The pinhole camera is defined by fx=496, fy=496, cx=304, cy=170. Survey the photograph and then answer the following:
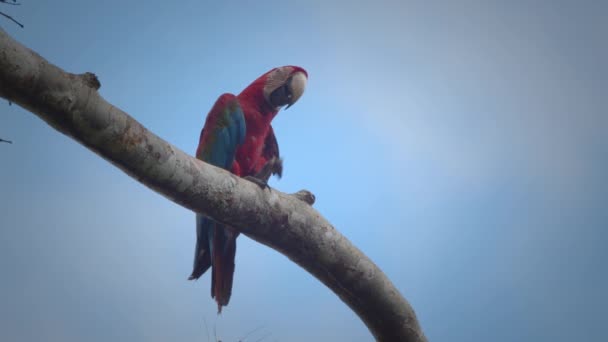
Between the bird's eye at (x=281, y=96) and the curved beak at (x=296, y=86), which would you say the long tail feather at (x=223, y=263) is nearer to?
the bird's eye at (x=281, y=96)

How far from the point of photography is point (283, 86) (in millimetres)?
3590

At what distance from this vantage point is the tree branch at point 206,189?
129 centimetres

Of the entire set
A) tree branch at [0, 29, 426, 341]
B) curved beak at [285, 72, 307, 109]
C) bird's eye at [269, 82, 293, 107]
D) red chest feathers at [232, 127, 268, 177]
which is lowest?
tree branch at [0, 29, 426, 341]

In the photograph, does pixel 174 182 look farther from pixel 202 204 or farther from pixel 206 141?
pixel 206 141

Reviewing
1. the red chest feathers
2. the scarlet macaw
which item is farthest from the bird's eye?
the red chest feathers

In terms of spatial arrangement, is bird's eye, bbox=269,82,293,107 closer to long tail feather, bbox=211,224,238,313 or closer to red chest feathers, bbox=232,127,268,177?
red chest feathers, bbox=232,127,268,177

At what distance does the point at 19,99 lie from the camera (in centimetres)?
130

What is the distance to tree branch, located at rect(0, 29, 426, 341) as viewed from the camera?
1.29 m

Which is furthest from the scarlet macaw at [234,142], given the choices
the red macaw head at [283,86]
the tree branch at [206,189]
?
the tree branch at [206,189]

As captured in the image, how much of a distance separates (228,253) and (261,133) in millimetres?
926

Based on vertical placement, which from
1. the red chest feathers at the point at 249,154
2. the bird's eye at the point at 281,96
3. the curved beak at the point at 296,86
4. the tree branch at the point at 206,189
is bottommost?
the tree branch at the point at 206,189

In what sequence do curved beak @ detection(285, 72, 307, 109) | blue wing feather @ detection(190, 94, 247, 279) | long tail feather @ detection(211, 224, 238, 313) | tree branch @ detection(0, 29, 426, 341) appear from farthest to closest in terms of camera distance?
curved beak @ detection(285, 72, 307, 109) < blue wing feather @ detection(190, 94, 247, 279) < long tail feather @ detection(211, 224, 238, 313) < tree branch @ detection(0, 29, 426, 341)

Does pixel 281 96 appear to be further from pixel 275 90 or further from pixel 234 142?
pixel 234 142

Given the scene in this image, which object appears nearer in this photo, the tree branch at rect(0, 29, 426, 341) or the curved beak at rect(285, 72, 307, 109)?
the tree branch at rect(0, 29, 426, 341)
